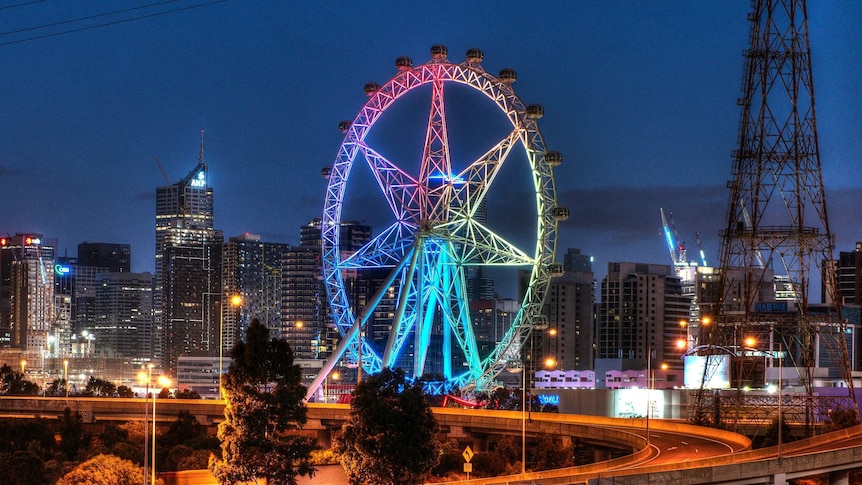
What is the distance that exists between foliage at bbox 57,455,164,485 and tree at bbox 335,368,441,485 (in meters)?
12.1

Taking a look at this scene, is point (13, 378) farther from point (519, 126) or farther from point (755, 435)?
point (755, 435)

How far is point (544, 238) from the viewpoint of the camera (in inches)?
3890

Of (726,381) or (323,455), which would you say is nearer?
(323,455)

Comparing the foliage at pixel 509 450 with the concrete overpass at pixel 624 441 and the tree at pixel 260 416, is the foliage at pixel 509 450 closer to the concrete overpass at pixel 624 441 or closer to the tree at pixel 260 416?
the concrete overpass at pixel 624 441

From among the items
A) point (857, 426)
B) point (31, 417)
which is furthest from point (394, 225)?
point (31, 417)

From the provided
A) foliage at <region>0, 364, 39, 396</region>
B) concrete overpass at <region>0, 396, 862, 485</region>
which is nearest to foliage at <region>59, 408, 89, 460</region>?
concrete overpass at <region>0, 396, 862, 485</region>

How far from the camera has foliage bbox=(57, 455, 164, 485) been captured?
67.4 metres

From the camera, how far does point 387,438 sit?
2350 inches

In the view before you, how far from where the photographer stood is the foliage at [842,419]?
8159 cm

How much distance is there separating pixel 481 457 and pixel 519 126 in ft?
87.6

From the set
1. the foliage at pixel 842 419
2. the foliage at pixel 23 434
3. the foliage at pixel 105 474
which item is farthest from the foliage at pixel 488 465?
the foliage at pixel 23 434

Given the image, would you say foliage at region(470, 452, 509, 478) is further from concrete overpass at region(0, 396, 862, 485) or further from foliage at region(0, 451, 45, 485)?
foliage at region(0, 451, 45, 485)

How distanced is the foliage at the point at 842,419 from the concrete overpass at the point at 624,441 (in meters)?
5.37

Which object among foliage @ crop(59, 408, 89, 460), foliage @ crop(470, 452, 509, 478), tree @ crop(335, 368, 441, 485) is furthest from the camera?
foliage @ crop(59, 408, 89, 460)
